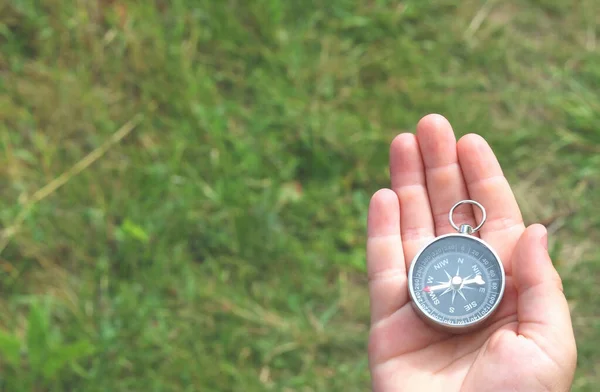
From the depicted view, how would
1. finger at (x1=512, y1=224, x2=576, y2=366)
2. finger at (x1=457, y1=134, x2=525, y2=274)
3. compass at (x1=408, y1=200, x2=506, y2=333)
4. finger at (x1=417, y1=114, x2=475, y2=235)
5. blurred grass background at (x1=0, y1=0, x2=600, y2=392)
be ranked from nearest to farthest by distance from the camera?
finger at (x1=512, y1=224, x2=576, y2=366), compass at (x1=408, y1=200, x2=506, y2=333), finger at (x1=457, y1=134, x2=525, y2=274), finger at (x1=417, y1=114, x2=475, y2=235), blurred grass background at (x1=0, y1=0, x2=600, y2=392)

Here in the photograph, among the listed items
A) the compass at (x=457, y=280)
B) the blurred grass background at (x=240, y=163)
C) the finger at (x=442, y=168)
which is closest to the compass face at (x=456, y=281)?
the compass at (x=457, y=280)

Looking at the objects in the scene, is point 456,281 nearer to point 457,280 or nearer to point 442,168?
point 457,280

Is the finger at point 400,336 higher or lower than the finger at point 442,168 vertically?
lower

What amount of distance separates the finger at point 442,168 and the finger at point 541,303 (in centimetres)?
52

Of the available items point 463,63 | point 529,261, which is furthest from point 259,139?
point 529,261

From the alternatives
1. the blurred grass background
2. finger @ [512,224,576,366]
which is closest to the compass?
finger @ [512,224,576,366]

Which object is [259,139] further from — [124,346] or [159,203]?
[124,346]

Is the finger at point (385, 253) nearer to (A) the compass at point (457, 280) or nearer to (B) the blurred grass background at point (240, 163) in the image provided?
(A) the compass at point (457, 280)

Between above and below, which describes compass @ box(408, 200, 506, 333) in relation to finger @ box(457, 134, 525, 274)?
below

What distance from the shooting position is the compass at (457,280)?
267 centimetres

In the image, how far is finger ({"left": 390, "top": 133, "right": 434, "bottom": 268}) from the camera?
9.74ft

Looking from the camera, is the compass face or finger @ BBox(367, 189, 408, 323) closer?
the compass face

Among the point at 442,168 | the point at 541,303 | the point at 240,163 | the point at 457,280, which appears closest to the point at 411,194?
the point at 442,168

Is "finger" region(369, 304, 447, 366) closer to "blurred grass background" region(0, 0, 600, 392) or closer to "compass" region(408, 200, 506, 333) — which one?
"compass" region(408, 200, 506, 333)
